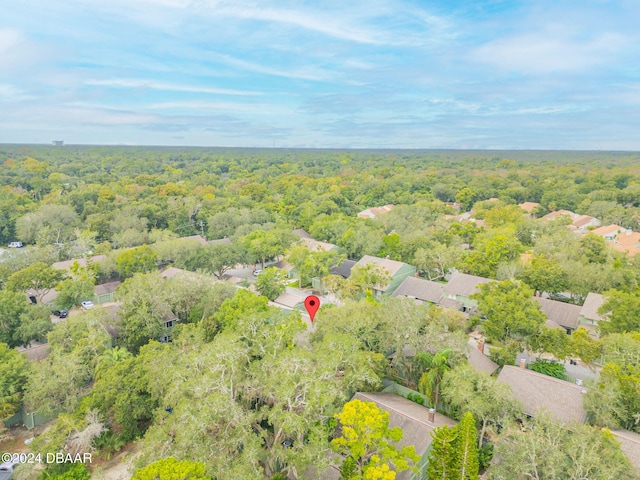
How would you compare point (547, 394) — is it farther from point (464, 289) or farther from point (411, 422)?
point (464, 289)

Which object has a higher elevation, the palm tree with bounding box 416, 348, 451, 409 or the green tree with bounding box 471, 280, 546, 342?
the green tree with bounding box 471, 280, 546, 342

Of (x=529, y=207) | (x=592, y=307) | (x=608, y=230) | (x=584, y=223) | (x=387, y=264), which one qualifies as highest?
(x=529, y=207)

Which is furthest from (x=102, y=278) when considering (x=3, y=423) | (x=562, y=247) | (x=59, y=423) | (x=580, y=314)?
(x=562, y=247)

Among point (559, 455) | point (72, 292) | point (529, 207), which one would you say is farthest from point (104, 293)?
point (529, 207)

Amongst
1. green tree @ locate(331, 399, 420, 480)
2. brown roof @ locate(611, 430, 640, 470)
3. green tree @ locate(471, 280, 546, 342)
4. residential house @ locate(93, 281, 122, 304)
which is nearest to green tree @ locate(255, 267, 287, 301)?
residential house @ locate(93, 281, 122, 304)

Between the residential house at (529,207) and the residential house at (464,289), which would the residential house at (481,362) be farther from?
the residential house at (529,207)

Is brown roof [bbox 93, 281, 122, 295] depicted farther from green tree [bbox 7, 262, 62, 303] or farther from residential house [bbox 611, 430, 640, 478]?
residential house [bbox 611, 430, 640, 478]
